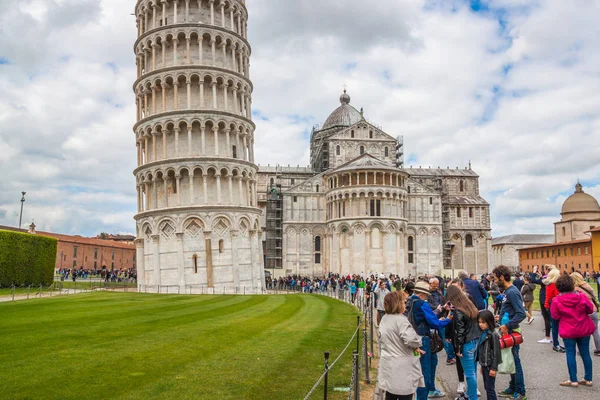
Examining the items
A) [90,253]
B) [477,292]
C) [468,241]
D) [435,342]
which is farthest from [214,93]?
[90,253]

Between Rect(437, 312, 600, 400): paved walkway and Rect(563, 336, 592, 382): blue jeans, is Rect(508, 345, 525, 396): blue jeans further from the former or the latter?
Rect(563, 336, 592, 382): blue jeans

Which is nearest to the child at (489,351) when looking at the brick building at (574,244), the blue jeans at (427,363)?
the blue jeans at (427,363)

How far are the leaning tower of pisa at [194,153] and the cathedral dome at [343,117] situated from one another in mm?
39337

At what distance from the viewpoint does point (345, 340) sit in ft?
53.9

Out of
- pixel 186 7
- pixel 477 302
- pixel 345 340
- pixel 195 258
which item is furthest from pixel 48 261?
pixel 477 302

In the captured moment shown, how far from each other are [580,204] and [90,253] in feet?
290

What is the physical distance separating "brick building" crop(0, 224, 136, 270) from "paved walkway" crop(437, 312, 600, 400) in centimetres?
7488

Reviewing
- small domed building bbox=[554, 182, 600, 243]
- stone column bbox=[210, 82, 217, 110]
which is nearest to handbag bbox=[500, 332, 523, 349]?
stone column bbox=[210, 82, 217, 110]

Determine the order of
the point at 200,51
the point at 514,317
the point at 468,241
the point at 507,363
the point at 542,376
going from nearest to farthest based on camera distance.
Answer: the point at 507,363
the point at 514,317
the point at 542,376
the point at 200,51
the point at 468,241

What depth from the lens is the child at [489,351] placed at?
27.9 feet

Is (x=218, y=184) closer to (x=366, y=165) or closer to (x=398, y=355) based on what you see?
(x=366, y=165)

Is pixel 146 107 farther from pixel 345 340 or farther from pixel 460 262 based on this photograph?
pixel 460 262

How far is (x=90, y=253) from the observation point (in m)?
89.1

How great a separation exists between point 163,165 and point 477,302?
36.0 meters
